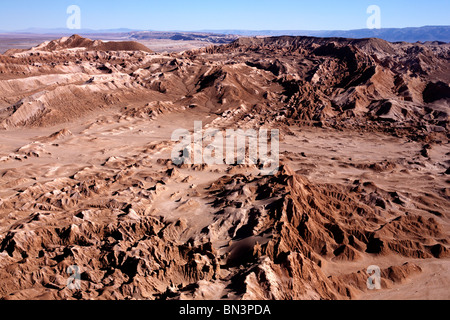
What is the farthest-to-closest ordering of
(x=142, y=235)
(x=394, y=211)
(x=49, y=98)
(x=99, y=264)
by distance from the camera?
(x=49, y=98) → (x=394, y=211) → (x=142, y=235) → (x=99, y=264)

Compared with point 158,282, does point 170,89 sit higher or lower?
higher

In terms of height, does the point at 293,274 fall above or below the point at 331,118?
below

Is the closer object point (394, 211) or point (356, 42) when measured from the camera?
point (394, 211)

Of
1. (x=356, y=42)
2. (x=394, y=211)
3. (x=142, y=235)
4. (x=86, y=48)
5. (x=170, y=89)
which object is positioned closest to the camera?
(x=142, y=235)

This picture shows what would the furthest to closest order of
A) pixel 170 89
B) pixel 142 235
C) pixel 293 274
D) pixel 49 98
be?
pixel 170 89, pixel 49 98, pixel 142 235, pixel 293 274

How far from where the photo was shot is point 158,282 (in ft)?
70.0

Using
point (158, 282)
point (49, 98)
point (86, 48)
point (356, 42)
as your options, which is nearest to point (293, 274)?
point (158, 282)

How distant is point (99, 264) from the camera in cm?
2347

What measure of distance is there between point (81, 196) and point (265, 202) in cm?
1738

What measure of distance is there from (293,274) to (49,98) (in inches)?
2449
